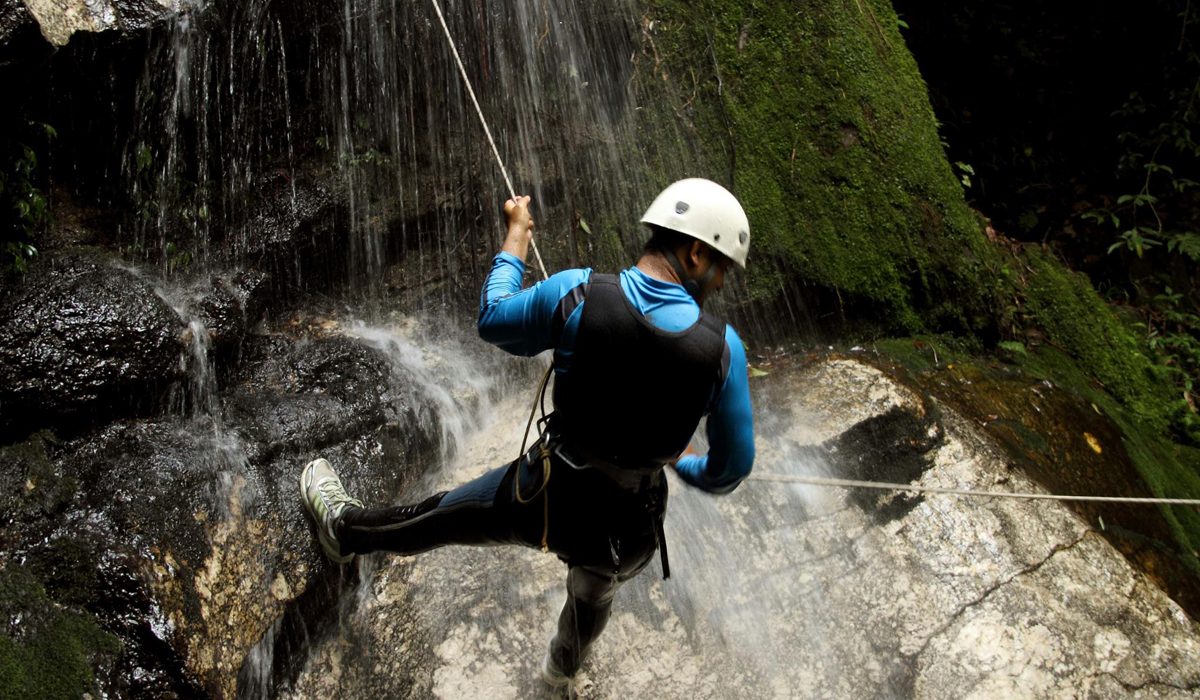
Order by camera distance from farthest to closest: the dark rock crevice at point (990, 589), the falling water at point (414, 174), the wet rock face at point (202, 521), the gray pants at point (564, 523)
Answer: the falling water at point (414, 174)
the dark rock crevice at point (990, 589)
the wet rock face at point (202, 521)
the gray pants at point (564, 523)

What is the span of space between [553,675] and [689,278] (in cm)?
182

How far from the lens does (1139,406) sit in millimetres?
5543

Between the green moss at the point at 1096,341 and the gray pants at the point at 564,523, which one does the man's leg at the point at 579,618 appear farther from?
the green moss at the point at 1096,341

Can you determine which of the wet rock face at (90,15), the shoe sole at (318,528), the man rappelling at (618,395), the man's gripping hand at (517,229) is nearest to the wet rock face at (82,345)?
the shoe sole at (318,528)

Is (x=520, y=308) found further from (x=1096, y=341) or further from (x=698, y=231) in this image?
(x=1096, y=341)

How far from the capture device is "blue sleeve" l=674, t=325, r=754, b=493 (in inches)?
87.6

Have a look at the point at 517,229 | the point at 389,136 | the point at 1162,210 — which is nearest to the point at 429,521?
the point at 517,229

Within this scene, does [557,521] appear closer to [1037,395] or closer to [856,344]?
[856,344]

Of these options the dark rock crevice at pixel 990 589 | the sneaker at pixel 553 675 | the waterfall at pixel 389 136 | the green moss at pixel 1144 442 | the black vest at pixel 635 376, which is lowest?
the green moss at pixel 1144 442

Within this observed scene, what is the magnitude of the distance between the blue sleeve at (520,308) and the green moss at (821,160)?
3005 mm

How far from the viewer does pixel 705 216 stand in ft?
7.22

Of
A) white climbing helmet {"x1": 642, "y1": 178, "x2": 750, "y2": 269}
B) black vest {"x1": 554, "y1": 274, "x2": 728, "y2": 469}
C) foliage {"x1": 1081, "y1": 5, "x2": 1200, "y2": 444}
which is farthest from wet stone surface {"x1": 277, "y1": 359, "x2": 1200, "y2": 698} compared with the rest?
foliage {"x1": 1081, "y1": 5, "x2": 1200, "y2": 444}

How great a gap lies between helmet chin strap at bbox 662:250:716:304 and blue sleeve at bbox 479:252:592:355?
24 cm

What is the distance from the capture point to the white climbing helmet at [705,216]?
86.7 inches
